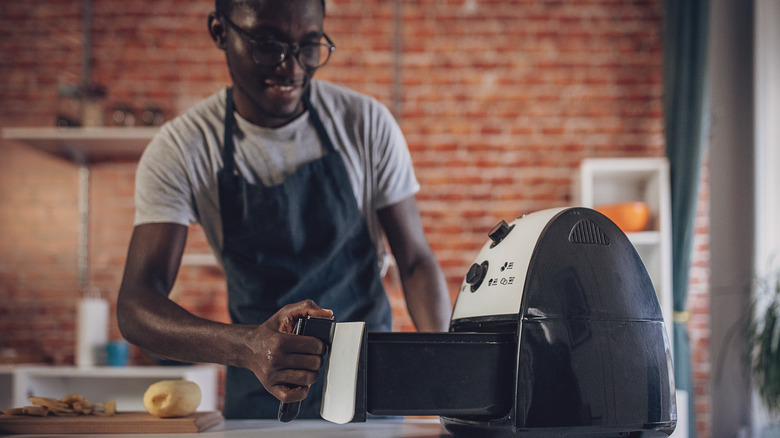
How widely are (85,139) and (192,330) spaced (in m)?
2.47

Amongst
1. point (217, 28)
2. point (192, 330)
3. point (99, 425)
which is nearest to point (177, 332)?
point (192, 330)

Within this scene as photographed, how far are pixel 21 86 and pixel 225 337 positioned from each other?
3.20 metres

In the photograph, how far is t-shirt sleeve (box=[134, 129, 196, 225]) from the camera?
52.8 inches

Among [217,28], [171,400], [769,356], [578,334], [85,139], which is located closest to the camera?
[578,334]

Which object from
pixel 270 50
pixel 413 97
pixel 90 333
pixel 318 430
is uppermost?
pixel 413 97

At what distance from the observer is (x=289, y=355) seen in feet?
2.80

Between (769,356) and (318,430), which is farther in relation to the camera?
(769,356)

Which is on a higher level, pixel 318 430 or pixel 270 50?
pixel 270 50

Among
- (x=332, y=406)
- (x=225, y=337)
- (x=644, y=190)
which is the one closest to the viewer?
(x=332, y=406)

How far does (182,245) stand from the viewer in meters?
1.37

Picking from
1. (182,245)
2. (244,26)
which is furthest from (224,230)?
(244,26)

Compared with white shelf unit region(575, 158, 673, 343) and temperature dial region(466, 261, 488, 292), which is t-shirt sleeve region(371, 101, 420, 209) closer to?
temperature dial region(466, 261, 488, 292)

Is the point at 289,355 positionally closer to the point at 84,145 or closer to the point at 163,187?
the point at 163,187

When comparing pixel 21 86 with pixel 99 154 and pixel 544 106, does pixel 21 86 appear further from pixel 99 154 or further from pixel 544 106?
pixel 544 106
